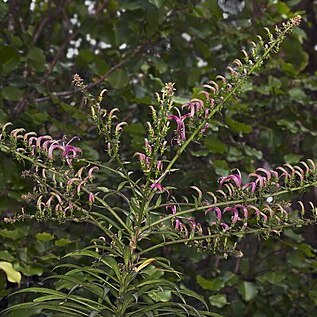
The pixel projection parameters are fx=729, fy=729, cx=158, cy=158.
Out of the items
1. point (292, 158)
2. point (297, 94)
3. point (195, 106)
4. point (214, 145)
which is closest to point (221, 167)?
point (214, 145)

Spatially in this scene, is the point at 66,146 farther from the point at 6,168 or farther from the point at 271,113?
the point at 271,113

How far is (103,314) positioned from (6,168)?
0.60 metres

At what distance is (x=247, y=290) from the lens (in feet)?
5.60

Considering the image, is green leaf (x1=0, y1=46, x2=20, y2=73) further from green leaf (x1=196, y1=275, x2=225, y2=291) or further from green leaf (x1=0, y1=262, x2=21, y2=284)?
green leaf (x1=196, y1=275, x2=225, y2=291)

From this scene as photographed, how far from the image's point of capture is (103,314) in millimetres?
1010

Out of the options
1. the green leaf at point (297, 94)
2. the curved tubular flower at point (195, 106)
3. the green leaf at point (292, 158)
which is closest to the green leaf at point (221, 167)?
the green leaf at point (292, 158)

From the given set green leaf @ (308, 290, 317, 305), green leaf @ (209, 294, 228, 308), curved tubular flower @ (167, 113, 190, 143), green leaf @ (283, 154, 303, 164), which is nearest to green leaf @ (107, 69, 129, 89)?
green leaf @ (283, 154, 303, 164)

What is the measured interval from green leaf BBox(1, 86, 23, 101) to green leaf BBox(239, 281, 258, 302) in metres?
0.68

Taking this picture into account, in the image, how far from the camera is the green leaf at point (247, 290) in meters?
1.70

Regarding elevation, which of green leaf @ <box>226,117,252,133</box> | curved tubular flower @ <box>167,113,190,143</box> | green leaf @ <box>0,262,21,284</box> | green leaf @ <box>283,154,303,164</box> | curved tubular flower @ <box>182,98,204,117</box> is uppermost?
curved tubular flower @ <box>182,98,204,117</box>

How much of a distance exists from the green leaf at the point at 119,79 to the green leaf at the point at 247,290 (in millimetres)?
554

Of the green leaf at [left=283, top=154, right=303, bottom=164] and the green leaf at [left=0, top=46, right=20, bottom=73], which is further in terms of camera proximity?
the green leaf at [left=283, top=154, right=303, bottom=164]

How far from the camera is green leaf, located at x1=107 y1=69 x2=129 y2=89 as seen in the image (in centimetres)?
175

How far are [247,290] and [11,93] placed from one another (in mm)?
708
